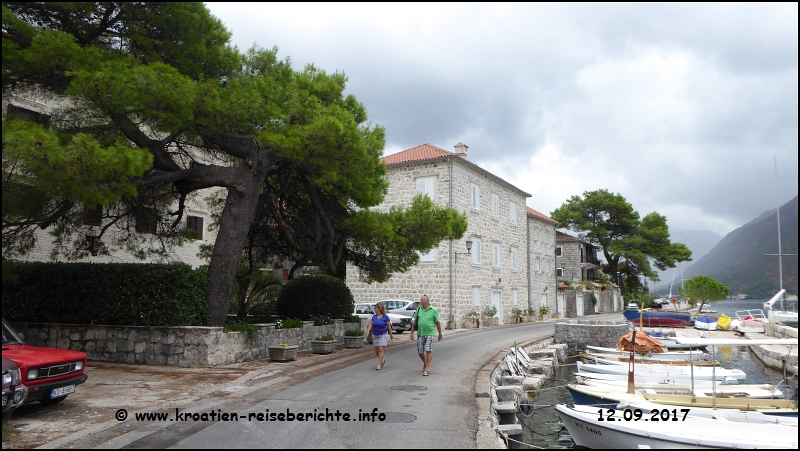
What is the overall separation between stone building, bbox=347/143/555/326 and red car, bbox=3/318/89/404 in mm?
19840

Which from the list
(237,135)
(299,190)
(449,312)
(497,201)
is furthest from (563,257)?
(237,135)

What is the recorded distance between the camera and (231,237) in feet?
48.6

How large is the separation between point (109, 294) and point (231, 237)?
3.42 meters

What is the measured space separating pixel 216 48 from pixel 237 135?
2.36 m

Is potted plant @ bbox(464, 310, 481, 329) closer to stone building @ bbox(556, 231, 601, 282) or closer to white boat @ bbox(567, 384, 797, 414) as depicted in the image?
white boat @ bbox(567, 384, 797, 414)

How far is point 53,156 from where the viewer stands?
373 inches

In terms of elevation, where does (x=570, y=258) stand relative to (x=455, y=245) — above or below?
above

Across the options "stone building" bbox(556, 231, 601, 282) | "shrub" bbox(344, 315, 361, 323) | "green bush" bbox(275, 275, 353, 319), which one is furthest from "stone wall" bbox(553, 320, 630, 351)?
"stone building" bbox(556, 231, 601, 282)

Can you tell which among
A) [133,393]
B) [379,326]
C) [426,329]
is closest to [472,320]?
[379,326]

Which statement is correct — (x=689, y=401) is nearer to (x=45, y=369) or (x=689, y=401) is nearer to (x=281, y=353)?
(x=281, y=353)

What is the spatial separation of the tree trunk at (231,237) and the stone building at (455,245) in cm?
1277

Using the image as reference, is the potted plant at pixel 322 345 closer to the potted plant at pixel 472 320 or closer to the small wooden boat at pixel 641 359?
the small wooden boat at pixel 641 359

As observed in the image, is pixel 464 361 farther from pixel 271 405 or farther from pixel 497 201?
pixel 497 201

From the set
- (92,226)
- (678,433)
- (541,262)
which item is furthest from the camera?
(541,262)
